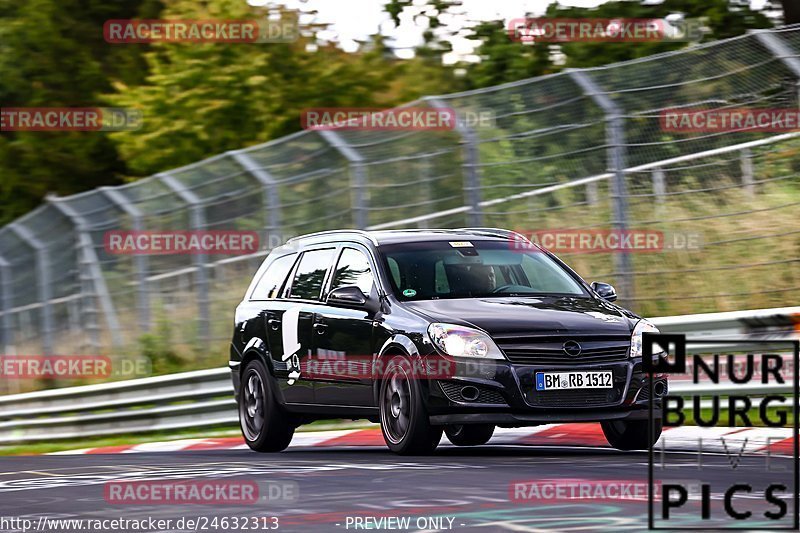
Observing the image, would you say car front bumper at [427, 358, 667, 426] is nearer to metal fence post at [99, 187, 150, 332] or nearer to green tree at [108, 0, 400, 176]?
metal fence post at [99, 187, 150, 332]

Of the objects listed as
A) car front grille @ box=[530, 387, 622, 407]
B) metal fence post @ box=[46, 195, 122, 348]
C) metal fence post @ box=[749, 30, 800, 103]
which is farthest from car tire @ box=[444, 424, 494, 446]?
metal fence post @ box=[46, 195, 122, 348]

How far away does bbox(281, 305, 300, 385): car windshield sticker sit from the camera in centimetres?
1262

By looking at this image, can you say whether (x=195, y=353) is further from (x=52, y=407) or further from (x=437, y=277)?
(x=437, y=277)

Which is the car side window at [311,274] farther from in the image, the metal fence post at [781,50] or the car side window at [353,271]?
the metal fence post at [781,50]

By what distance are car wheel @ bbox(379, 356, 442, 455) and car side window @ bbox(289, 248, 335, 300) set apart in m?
1.66

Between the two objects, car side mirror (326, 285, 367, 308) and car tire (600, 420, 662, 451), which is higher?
car side mirror (326, 285, 367, 308)

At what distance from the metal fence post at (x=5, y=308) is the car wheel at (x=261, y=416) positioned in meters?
12.4

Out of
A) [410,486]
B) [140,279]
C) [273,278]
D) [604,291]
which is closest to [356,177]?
[273,278]

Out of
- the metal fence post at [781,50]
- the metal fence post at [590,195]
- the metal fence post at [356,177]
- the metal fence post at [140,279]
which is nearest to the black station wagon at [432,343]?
the metal fence post at [590,195]

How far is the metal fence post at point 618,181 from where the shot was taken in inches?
570

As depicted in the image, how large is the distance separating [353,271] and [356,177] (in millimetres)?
5078

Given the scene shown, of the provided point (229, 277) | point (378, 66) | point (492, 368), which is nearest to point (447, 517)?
point (492, 368)

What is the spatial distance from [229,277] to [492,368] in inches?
391

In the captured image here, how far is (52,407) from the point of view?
20984 millimetres
